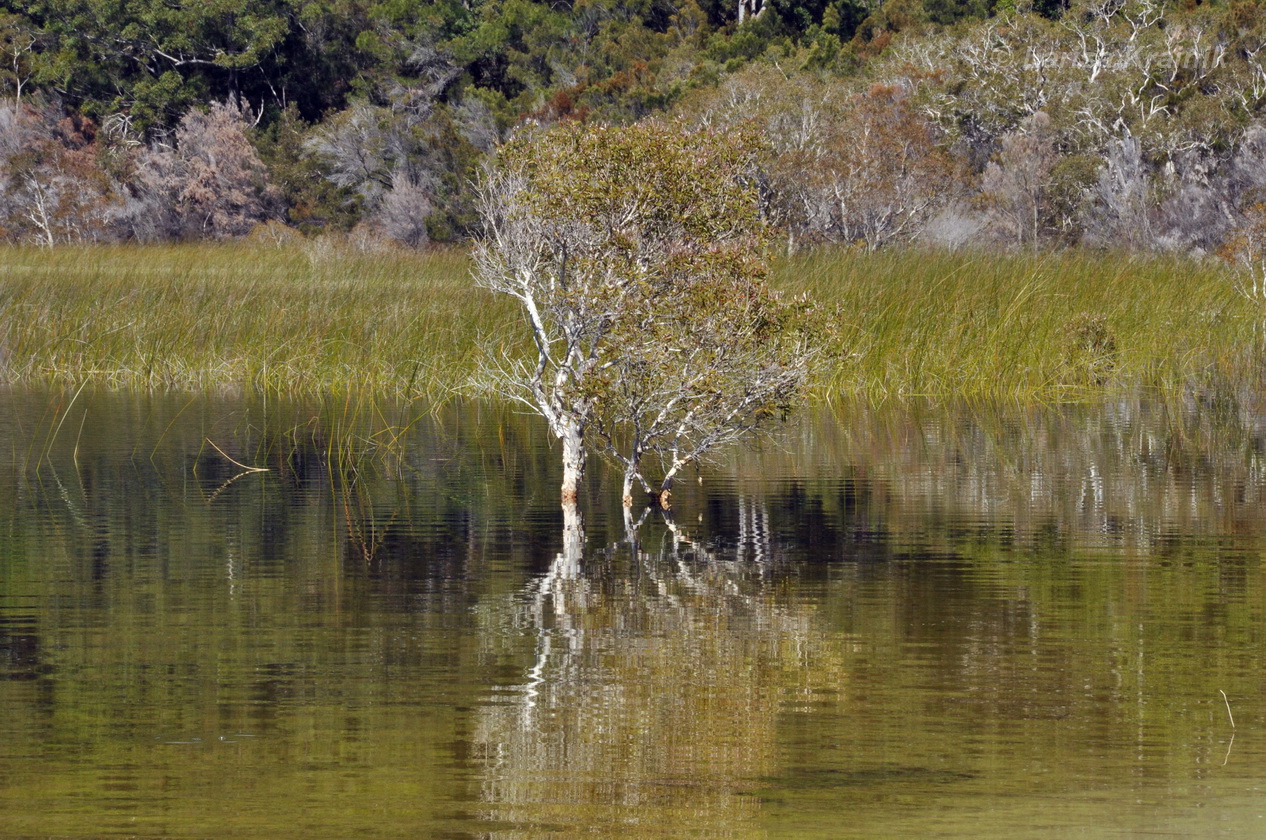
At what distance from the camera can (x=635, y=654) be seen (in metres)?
5.07

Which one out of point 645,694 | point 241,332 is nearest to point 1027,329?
point 241,332

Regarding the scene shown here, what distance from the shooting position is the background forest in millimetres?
28547

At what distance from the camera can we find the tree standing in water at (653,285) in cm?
834

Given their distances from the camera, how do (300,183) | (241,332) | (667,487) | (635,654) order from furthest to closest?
(300,183), (241,332), (667,487), (635,654)

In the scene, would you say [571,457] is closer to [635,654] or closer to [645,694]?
[635,654]

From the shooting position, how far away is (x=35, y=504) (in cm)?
863

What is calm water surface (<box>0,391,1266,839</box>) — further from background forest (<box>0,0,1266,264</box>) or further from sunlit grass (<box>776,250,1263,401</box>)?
background forest (<box>0,0,1266,264</box>)

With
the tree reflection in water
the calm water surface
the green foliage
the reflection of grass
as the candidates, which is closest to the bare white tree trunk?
the calm water surface

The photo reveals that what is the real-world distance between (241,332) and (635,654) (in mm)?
12652

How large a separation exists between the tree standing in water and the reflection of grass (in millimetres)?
6691

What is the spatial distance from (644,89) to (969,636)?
115 feet

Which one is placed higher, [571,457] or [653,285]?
[653,285]

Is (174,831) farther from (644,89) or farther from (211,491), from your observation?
(644,89)

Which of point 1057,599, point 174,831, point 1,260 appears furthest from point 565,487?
point 1,260
